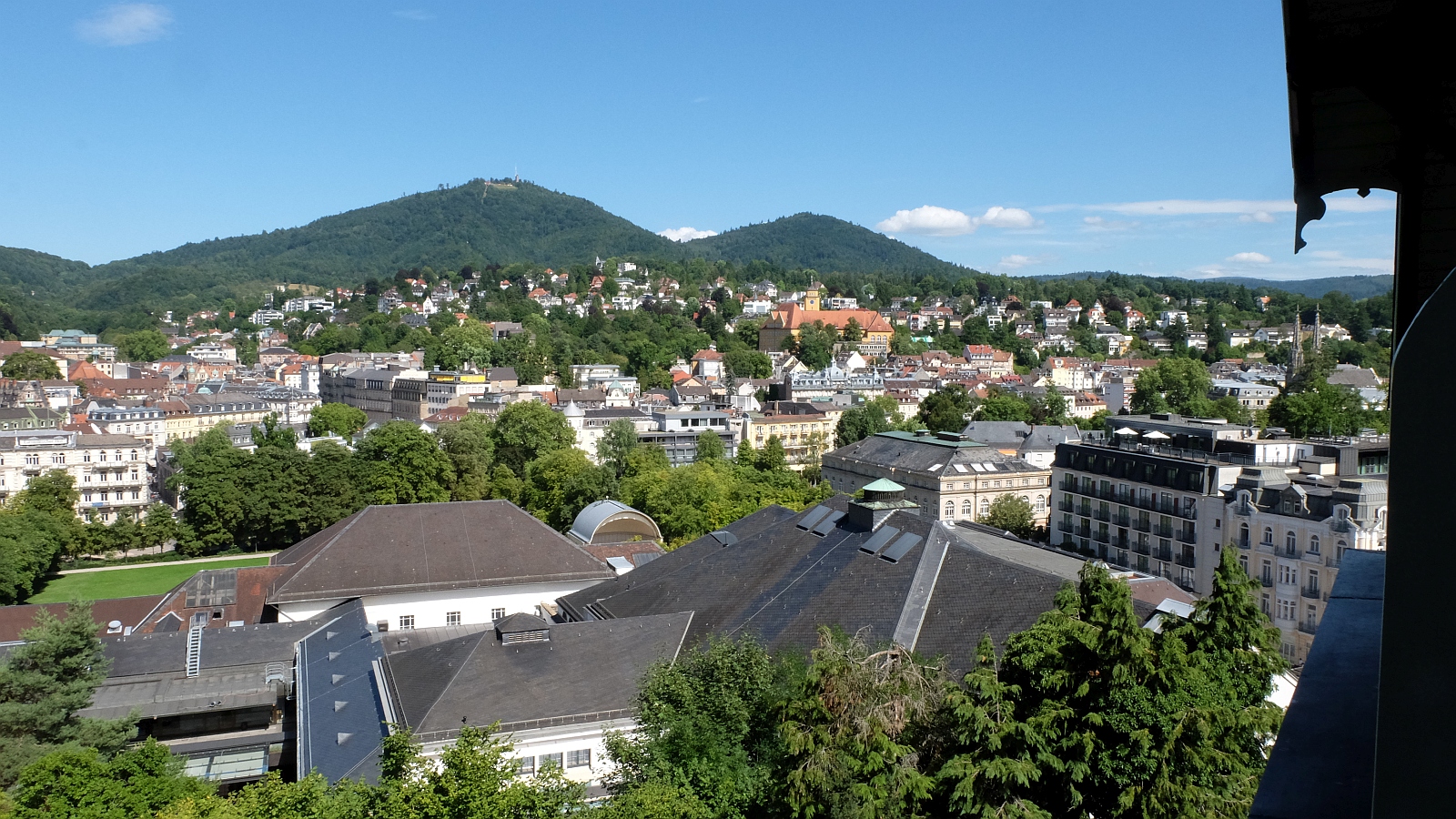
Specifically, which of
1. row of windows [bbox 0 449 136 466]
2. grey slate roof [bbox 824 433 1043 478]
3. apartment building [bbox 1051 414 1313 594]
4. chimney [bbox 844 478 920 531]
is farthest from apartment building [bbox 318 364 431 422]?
chimney [bbox 844 478 920 531]

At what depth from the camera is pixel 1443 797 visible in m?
1.48

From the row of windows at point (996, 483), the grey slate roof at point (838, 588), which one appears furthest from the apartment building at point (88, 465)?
the grey slate roof at point (838, 588)

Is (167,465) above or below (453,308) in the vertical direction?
below

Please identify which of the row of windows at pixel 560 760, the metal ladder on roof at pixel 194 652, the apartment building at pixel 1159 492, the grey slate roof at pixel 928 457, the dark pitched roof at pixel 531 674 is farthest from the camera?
the grey slate roof at pixel 928 457

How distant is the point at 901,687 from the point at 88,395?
3741 inches

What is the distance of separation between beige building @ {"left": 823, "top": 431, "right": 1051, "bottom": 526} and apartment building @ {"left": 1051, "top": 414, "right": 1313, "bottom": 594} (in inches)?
276

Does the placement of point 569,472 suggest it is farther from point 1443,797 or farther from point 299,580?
point 1443,797

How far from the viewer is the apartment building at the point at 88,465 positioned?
57.1 m

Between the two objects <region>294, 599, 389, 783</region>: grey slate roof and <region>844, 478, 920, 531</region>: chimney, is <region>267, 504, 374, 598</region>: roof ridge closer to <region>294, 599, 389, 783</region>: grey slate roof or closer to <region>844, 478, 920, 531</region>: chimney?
<region>294, 599, 389, 783</region>: grey slate roof

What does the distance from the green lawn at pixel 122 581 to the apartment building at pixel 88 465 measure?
14.4m

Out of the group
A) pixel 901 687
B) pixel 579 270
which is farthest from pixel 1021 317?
pixel 901 687

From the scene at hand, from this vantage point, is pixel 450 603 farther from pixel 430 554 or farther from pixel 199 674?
pixel 199 674

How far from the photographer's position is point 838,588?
2006 cm

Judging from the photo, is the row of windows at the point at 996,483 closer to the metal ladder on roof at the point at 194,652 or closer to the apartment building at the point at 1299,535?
the apartment building at the point at 1299,535
